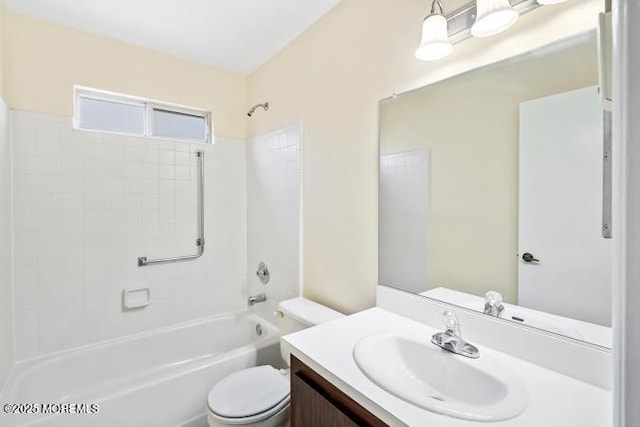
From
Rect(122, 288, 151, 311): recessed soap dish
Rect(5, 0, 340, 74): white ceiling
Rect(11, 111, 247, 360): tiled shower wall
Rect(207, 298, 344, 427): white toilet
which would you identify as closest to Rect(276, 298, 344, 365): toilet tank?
Rect(207, 298, 344, 427): white toilet

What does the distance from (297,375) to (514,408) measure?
64cm

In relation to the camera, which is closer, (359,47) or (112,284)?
(359,47)

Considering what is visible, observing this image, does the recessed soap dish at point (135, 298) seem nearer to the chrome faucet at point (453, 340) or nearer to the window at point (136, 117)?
the window at point (136, 117)

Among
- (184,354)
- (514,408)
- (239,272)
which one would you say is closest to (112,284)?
(184,354)

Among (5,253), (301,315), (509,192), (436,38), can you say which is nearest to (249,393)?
(301,315)

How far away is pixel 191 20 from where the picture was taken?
1.84 meters

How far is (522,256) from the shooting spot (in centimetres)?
102

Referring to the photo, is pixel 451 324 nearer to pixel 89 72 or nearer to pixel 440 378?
pixel 440 378

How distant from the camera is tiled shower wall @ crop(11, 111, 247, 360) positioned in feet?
6.05

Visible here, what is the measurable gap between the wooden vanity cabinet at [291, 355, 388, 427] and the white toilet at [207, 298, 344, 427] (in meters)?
0.38

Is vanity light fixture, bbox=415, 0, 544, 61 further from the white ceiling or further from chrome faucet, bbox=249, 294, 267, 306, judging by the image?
chrome faucet, bbox=249, 294, 267, 306

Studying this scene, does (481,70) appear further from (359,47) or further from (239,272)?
(239,272)

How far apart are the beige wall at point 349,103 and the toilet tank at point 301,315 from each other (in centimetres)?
9

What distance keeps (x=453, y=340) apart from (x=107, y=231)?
2233 mm
